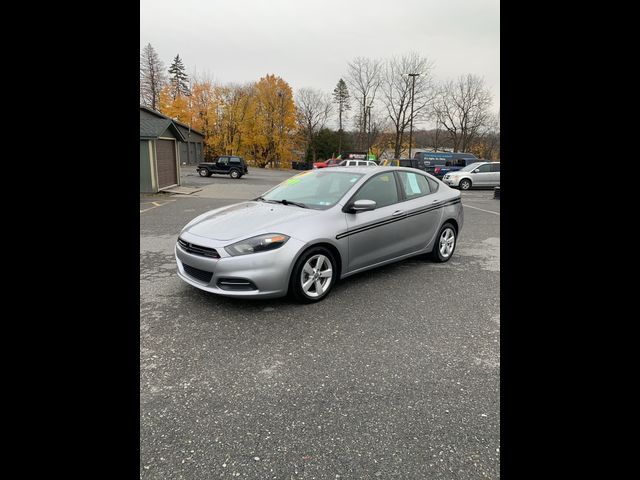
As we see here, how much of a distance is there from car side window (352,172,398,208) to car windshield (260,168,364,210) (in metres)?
0.17

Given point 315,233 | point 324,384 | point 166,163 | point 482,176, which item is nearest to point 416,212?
point 315,233

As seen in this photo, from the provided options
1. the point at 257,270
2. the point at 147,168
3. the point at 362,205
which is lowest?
the point at 257,270

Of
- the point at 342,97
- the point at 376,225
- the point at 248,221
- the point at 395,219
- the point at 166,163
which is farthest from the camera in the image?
the point at 342,97

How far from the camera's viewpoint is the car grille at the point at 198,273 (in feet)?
13.4

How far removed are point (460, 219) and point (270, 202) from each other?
3.04 metres

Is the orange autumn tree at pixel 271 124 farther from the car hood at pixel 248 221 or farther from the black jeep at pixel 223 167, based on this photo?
the car hood at pixel 248 221

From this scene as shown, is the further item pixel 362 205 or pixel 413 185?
pixel 413 185

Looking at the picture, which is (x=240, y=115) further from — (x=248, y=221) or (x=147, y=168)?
(x=248, y=221)

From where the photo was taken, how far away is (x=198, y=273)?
13.7ft

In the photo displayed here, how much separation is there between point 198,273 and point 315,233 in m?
1.29
